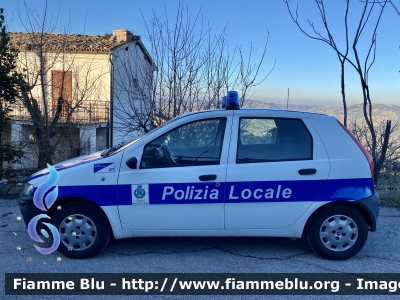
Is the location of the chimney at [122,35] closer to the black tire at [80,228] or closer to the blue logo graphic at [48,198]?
the blue logo graphic at [48,198]

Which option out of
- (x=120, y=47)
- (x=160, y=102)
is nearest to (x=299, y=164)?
(x=160, y=102)

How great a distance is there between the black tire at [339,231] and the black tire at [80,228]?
2336mm

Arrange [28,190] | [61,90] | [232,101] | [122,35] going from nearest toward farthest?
[28,190], [232,101], [61,90], [122,35]

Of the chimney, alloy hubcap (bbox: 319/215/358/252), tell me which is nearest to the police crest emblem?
alloy hubcap (bbox: 319/215/358/252)

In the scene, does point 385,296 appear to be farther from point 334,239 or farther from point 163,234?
point 163,234

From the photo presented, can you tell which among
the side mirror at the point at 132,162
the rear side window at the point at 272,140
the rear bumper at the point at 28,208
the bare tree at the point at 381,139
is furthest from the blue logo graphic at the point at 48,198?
the bare tree at the point at 381,139

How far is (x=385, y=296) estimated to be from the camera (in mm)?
3318

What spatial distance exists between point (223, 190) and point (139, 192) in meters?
0.89

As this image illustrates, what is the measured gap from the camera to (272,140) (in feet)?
13.6

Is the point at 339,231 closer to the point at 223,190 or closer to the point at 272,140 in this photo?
the point at 272,140

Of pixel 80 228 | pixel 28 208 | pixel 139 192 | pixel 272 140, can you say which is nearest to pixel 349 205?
pixel 272 140

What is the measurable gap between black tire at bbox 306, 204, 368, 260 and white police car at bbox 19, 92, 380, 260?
0.01 meters

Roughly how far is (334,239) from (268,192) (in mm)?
916

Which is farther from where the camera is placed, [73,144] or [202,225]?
[73,144]
